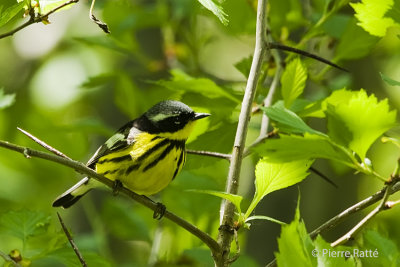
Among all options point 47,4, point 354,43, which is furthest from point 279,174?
point 354,43

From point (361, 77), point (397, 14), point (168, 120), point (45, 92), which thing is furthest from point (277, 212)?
point (45, 92)

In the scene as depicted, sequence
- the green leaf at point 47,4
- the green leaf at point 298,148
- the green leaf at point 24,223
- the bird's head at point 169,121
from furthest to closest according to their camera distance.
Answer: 1. the bird's head at point 169,121
2. the green leaf at point 24,223
3. the green leaf at point 47,4
4. the green leaf at point 298,148

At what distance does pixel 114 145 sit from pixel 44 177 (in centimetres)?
182

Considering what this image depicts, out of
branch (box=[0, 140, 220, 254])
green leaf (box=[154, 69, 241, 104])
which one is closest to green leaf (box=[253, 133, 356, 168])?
branch (box=[0, 140, 220, 254])

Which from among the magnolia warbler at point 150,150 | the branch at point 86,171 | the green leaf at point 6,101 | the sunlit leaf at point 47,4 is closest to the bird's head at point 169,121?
the magnolia warbler at point 150,150

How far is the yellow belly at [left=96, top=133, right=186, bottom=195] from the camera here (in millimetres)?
2854

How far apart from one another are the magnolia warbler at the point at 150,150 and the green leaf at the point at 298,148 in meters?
1.06

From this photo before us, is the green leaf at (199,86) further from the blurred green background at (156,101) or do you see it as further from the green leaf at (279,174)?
the green leaf at (279,174)

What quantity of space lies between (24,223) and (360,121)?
4.16ft

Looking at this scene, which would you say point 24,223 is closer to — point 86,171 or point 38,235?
point 38,235

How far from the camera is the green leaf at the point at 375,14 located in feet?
6.37

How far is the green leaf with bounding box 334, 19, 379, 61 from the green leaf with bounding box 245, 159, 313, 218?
2.88 ft

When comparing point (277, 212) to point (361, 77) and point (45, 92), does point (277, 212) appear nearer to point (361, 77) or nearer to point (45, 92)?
point (361, 77)

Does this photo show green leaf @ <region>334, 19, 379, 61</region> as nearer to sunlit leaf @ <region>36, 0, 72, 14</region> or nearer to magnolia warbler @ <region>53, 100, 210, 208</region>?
magnolia warbler @ <region>53, 100, 210, 208</region>
